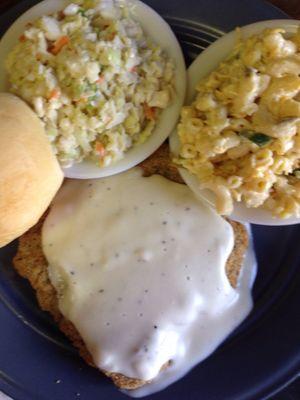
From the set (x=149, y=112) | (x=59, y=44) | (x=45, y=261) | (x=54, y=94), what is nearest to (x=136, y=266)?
(x=45, y=261)

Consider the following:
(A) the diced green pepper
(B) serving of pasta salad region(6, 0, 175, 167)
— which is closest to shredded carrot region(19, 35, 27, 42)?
(B) serving of pasta salad region(6, 0, 175, 167)

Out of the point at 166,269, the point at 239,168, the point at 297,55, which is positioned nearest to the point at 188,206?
the point at 166,269

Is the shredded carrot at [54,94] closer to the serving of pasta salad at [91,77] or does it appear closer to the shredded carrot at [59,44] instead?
the serving of pasta salad at [91,77]

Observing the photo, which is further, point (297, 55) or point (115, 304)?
point (115, 304)

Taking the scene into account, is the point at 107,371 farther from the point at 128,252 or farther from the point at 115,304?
the point at 128,252

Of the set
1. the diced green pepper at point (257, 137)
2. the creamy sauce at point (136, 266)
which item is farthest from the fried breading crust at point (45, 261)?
the diced green pepper at point (257, 137)
